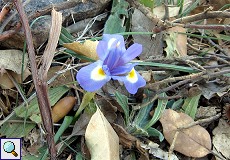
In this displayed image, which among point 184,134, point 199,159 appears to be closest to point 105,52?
point 184,134

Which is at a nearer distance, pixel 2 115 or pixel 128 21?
pixel 2 115

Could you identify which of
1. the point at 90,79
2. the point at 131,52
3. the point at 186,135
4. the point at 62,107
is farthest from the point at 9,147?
the point at 186,135

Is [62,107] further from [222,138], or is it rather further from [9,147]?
[222,138]

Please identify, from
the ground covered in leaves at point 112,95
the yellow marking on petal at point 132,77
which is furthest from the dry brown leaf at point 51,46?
the yellow marking on petal at point 132,77

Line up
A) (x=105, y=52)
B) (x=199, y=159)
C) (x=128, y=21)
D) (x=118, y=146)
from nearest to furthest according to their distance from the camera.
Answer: (x=105, y=52) → (x=118, y=146) → (x=199, y=159) → (x=128, y=21)

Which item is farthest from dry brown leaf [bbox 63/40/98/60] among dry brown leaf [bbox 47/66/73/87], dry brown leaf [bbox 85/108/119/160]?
dry brown leaf [bbox 85/108/119/160]

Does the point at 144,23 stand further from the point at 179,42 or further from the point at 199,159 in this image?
the point at 199,159

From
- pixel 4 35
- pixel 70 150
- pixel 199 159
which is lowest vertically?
pixel 199 159
